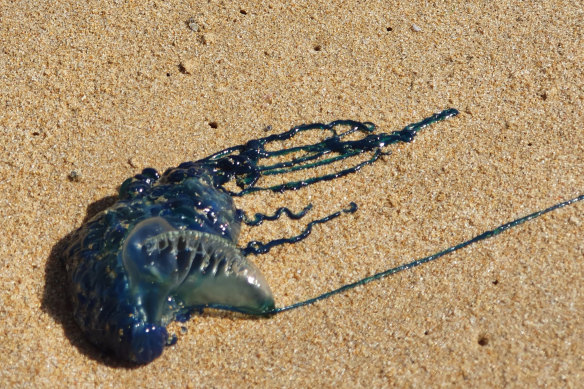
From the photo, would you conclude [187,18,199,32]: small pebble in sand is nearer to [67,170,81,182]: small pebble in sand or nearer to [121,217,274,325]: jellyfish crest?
[67,170,81,182]: small pebble in sand

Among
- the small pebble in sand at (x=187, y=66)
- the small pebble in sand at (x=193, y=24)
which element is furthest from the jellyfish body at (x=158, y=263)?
the small pebble in sand at (x=193, y=24)

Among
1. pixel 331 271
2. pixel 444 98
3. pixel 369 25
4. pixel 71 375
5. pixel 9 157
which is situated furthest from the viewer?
pixel 369 25

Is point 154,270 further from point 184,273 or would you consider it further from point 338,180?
point 338,180

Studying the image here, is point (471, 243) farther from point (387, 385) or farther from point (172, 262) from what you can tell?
point (172, 262)

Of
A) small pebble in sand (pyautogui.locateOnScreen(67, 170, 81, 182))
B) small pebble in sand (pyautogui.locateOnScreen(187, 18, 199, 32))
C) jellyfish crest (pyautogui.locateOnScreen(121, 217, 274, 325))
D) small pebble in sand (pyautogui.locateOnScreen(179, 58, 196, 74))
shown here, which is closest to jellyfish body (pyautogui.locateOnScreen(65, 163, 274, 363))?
jellyfish crest (pyautogui.locateOnScreen(121, 217, 274, 325))

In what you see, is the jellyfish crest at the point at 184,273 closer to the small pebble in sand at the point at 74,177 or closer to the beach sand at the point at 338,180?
the beach sand at the point at 338,180

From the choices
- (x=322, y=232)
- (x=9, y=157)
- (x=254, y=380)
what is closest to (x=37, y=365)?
(x=254, y=380)
